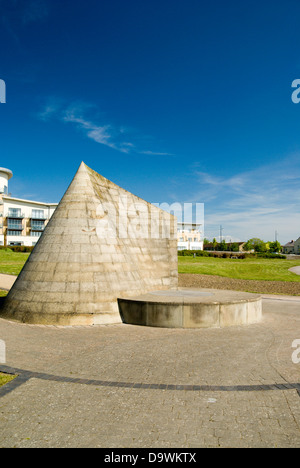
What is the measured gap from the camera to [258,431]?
4.66 m

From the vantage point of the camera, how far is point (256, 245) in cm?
15125

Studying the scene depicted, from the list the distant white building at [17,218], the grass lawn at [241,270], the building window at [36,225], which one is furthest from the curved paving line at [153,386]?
the building window at [36,225]

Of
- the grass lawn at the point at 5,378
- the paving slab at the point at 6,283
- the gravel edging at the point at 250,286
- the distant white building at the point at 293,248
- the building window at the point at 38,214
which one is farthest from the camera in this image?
the distant white building at the point at 293,248

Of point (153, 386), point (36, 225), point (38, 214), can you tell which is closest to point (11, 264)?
point (153, 386)

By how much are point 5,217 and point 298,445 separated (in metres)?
82.1

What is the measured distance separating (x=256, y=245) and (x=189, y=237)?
6263cm

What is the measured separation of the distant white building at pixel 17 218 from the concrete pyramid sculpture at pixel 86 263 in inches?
2691

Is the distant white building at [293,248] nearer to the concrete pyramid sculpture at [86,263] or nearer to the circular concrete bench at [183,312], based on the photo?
the concrete pyramid sculpture at [86,263]

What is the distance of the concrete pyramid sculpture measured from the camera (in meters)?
11.7

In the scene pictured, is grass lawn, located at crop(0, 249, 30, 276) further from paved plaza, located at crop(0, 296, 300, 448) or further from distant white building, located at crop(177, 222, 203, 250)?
distant white building, located at crop(177, 222, 203, 250)

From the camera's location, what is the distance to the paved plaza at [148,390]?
4535mm

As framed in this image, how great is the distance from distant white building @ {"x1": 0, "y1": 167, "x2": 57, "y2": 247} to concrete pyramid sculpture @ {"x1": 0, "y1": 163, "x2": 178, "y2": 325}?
68351 mm

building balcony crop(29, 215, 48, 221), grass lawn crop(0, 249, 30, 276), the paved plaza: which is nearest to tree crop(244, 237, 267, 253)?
building balcony crop(29, 215, 48, 221)
